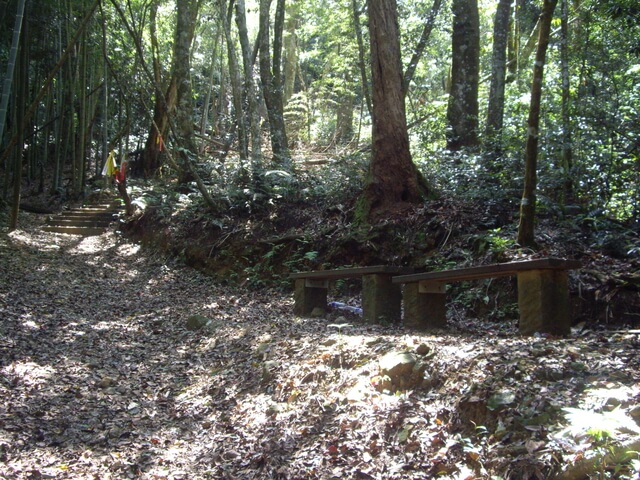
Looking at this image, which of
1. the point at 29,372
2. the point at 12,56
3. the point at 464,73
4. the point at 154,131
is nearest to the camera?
the point at 29,372

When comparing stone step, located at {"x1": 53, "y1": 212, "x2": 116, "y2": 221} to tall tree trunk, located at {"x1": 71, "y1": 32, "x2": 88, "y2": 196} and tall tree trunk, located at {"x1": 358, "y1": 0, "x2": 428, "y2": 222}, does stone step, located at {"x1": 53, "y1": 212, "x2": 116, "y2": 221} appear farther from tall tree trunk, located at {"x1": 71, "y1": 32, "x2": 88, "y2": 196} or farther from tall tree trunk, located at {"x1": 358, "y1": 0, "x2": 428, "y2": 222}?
tall tree trunk, located at {"x1": 358, "y1": 0, "x2": 428, "y2": 222}

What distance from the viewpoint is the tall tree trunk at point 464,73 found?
444 inches

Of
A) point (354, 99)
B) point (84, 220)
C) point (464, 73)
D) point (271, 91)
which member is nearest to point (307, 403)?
point (464, 73)

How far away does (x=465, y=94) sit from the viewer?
11.4 meters

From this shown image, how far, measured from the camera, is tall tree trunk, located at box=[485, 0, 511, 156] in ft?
31.1

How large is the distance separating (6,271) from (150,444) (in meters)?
6.49

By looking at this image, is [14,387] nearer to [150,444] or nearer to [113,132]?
[150,444]

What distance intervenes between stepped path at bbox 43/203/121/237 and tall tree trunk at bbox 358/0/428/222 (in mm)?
8769

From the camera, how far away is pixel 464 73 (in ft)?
37.2

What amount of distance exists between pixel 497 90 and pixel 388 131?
12.1ft

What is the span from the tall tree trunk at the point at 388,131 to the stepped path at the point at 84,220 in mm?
8769

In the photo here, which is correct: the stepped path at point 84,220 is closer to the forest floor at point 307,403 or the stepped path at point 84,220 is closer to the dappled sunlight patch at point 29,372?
the forest floor at point 307,403

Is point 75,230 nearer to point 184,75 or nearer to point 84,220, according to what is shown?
point 84,220

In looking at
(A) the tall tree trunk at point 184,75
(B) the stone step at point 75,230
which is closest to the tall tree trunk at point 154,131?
(A) the tall tree trunk at point 184,75
